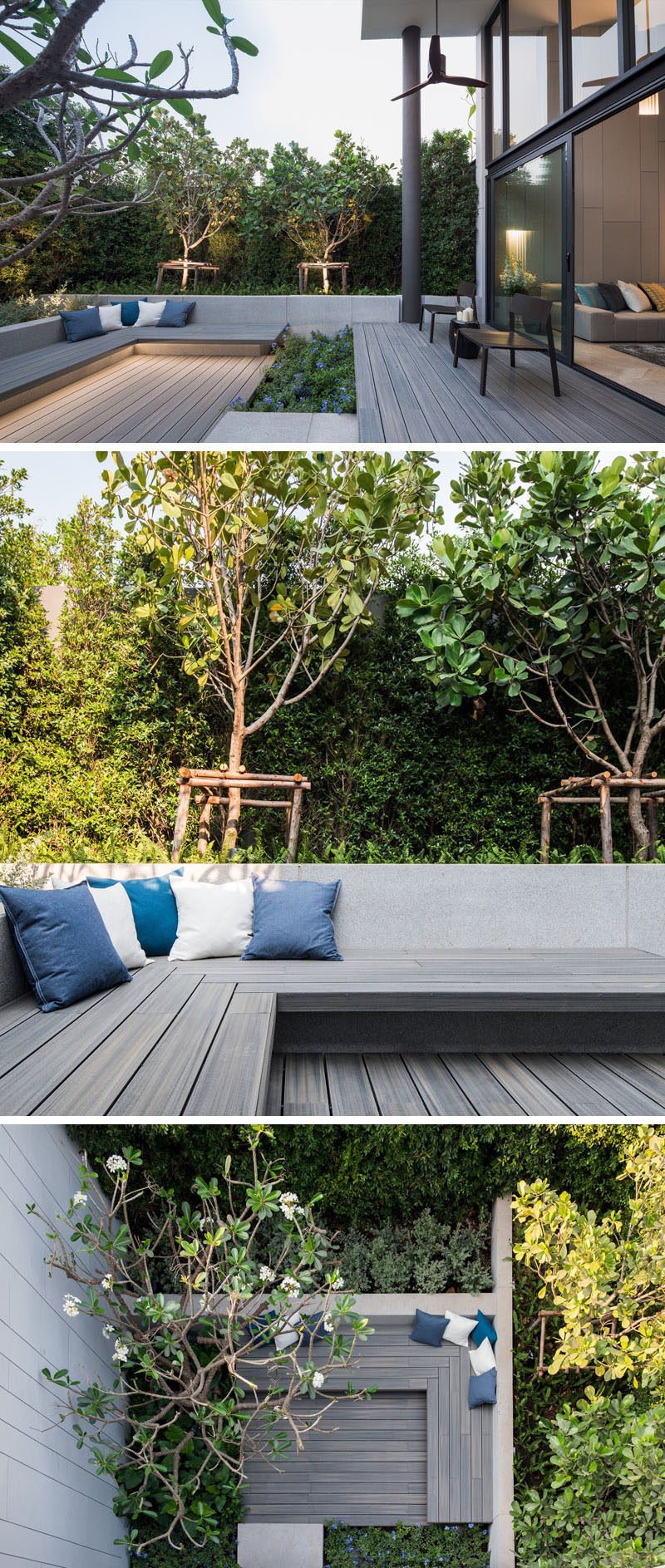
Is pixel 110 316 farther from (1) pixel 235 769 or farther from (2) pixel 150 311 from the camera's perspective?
(1) pixel 235 769

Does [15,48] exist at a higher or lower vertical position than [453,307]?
lower

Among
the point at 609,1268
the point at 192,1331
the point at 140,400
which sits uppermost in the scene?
the point at 140,400

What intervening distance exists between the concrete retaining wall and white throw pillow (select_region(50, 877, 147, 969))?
2236 mm

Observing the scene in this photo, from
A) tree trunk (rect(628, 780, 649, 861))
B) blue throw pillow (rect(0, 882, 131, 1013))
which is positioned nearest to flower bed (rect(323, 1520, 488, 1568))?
tree trunk (rect(628, 780, 649, 861))

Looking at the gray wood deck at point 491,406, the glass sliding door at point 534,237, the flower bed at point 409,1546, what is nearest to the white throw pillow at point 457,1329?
the flower bed at point 409,1546

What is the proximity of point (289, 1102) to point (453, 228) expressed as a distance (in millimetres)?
4292

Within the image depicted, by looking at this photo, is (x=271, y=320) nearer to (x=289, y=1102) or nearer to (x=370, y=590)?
(x=370, y=590)

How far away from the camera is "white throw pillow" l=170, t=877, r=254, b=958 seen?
3988 mm

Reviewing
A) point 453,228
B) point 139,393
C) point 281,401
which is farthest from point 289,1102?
point 453,228

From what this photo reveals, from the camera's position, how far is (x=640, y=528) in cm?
437

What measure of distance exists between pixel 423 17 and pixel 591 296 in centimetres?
204

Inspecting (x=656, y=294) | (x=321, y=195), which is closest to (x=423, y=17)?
(x=321, y=195)

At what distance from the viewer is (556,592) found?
4.74m

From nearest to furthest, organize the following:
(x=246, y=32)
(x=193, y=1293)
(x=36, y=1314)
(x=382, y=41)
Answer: (x=246, y=32)
(x=382, y=41)
(x=36, y=1314)
(x=193, y=1293)
